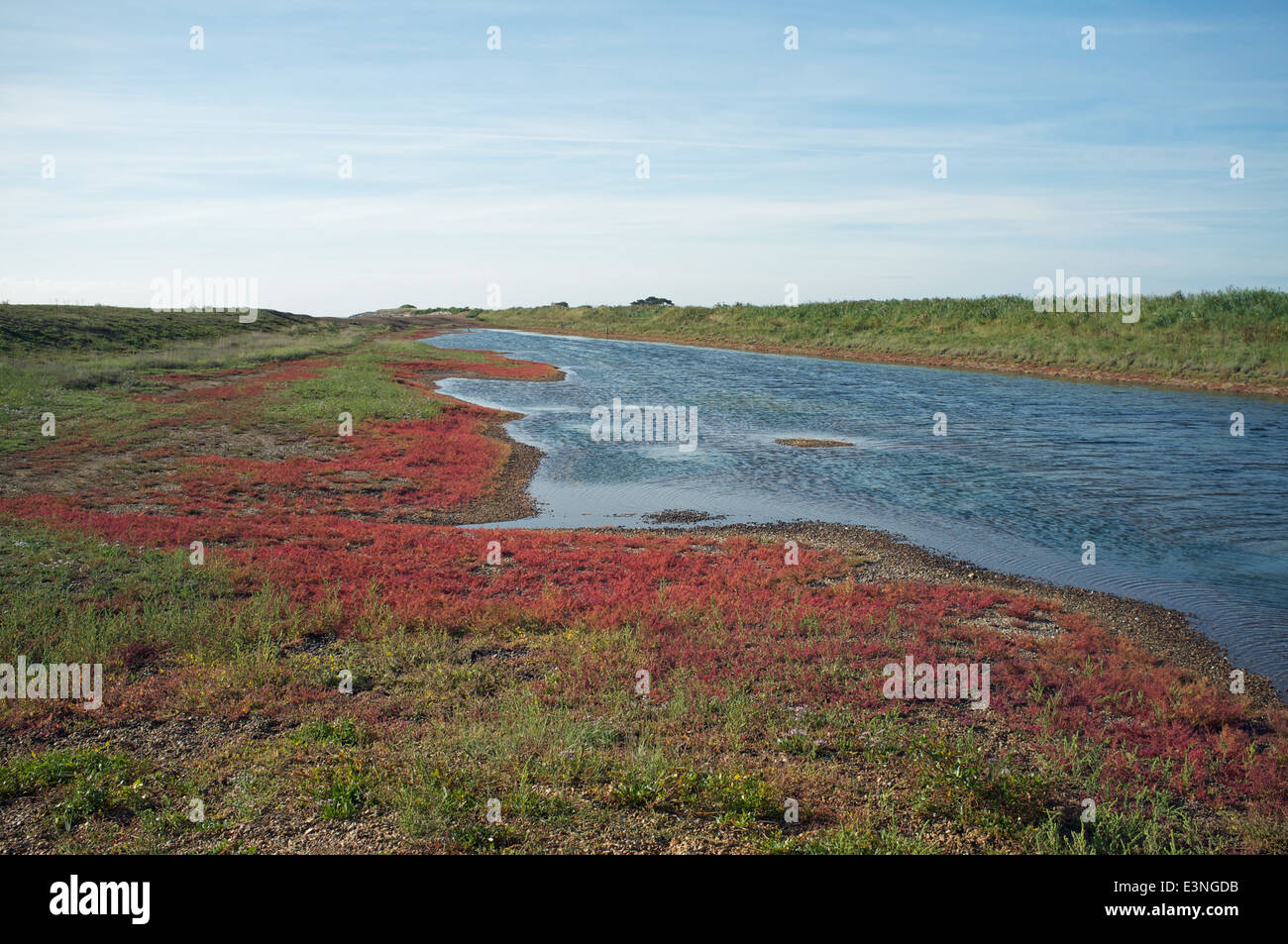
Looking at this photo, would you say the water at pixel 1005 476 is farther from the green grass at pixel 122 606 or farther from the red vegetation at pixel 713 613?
the green grass at pixel 122 606

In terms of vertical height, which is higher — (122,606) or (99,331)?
(99,331)

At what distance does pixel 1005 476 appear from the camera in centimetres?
2550

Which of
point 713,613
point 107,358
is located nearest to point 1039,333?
point 713,613

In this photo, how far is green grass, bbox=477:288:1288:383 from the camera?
161 feet

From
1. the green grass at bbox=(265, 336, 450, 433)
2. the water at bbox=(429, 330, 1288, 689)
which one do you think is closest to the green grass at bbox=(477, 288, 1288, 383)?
the water at bbox=(429, 330, 1288, 689)

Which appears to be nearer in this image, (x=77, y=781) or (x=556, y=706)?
(x=77, y=781)

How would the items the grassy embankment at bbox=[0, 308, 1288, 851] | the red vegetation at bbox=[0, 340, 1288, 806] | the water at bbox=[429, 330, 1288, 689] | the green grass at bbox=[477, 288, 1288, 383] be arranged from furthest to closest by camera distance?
the green grass at bbox=[477, 288, 1288, 383] < the water at bbox=[429, 330, 1288, 689] < the red vegetation at bbox=[0, 340, 1288, 806] < the grassy embankment at bbox=[0, 308, 1288, 851]

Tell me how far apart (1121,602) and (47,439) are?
29805mm

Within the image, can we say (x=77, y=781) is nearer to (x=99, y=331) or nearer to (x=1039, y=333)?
(x=1039, y=333)

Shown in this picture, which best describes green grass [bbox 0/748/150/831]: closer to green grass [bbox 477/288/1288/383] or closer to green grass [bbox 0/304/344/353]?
green grass [bbox 0/304/344/353]

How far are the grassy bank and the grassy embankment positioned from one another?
44467 mm

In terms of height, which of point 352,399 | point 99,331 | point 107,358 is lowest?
point 352,399

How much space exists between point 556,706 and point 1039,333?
209ft

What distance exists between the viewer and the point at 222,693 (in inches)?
372
